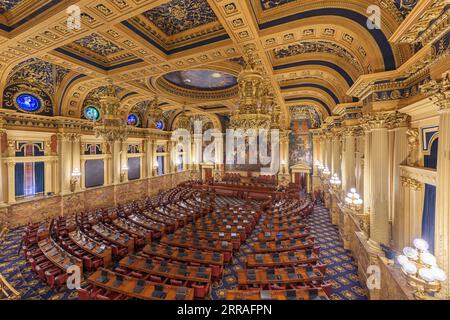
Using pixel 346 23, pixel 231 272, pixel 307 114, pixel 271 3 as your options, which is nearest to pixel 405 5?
pixel 346 23

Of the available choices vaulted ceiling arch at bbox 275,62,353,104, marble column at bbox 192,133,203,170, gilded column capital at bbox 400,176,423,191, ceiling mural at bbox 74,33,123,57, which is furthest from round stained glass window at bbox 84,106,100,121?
gilded column capital at bbox 400,176,423,191

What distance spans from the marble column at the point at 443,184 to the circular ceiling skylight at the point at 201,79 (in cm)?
1080

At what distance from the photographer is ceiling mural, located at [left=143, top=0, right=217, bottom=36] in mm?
6516

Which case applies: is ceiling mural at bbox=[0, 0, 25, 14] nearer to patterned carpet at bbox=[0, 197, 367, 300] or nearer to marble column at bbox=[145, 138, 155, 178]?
patterned carpet at bbox=[0, 197, 367, 300]

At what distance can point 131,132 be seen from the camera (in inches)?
723

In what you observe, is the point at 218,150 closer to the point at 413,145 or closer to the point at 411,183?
the point at 413,145

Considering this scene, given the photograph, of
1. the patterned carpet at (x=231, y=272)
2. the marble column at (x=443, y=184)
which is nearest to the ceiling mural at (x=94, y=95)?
the patterned carpet at (x=231, y=272)

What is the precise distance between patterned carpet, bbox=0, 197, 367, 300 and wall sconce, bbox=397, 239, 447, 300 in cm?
300

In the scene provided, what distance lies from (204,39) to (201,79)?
20.8ft

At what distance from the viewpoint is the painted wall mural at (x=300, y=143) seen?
21625mm

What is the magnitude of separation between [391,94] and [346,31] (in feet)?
7.48
